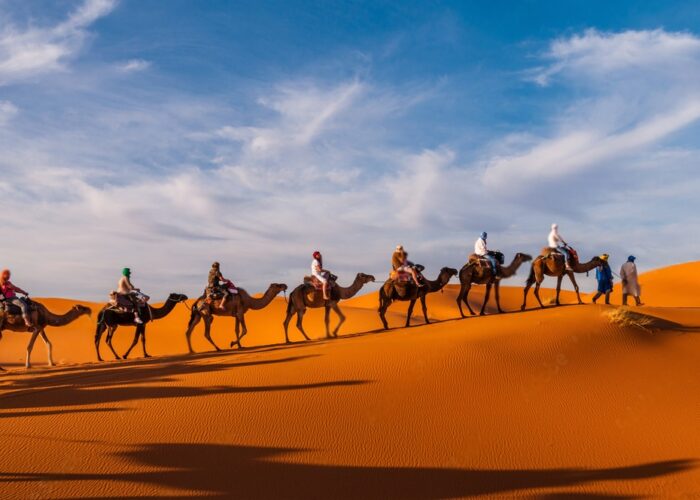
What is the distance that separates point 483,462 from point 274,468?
330cm

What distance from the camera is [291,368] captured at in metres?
14.2

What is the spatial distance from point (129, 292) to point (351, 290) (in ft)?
23.3

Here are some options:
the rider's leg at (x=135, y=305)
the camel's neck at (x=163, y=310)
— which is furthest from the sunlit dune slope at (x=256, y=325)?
the rider's leg at (x=135, y=305)

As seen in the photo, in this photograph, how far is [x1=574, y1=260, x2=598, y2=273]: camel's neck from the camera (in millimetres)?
22487

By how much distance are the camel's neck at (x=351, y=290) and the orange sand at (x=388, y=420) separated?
4768 millimetres

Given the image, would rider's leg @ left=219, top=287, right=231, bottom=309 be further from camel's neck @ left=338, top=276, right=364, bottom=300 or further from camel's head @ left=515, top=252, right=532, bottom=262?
camel's head @ left=515, top=252, right=532, bottom=262

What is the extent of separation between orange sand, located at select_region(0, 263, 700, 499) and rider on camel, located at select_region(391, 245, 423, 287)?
13.1 ft

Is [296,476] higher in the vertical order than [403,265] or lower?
lower

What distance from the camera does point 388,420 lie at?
38.4 feet

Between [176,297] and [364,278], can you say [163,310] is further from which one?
[364,278]

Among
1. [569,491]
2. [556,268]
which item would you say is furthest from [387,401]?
[556,268]

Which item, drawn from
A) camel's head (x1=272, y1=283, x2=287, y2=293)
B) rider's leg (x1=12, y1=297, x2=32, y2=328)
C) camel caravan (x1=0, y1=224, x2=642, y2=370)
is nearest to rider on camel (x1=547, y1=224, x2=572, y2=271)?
camel caravan (x1=0, y1=224, x2=642, y2=370)

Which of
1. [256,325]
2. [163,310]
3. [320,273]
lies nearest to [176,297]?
[163,310]

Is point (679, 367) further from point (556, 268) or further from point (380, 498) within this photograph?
point (380, 498)
